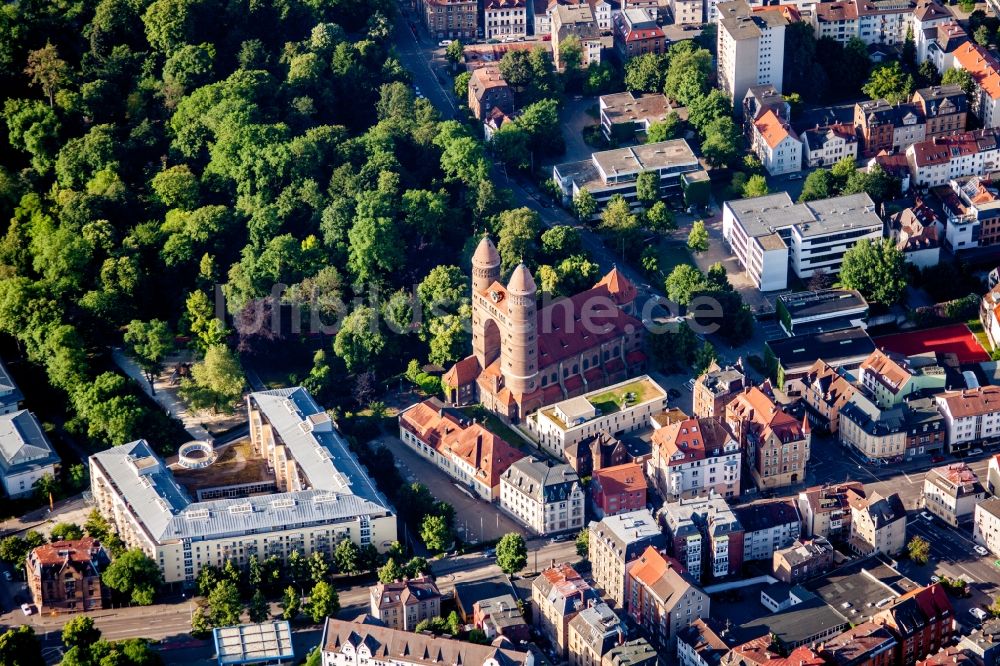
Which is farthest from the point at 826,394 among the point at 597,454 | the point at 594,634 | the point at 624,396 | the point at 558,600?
the point at 594,634

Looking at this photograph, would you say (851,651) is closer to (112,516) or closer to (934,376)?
(934,376)

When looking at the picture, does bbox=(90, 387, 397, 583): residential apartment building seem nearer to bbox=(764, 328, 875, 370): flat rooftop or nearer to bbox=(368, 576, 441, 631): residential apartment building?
bbox=(368, 576, 441, 631): residential apartment building

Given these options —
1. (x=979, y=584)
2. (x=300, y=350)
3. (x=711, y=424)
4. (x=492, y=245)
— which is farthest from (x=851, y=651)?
(x=300, y=350)

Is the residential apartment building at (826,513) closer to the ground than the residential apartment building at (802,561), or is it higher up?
higher up

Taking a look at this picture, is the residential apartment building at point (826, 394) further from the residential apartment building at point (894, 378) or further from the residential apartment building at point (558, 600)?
the residential apartment building at point (558, 600)

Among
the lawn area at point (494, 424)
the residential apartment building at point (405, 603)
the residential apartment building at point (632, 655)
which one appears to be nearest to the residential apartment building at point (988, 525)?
the residential apartment building at point (632, 655)
